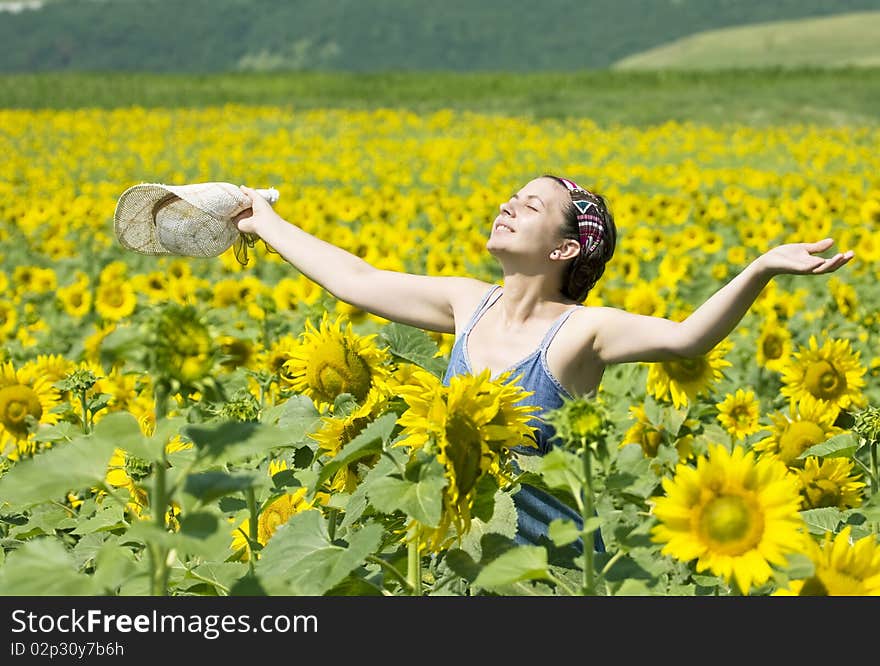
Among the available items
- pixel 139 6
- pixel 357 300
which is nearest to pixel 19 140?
pixel 357 300

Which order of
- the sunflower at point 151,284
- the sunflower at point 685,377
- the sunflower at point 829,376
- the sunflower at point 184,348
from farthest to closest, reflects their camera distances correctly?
the sunflower at point 151,284 → the sunflower at point 685,377 → the sunflower at point 829,376 → the sunflower at point 184,348

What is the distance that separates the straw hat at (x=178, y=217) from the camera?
245 cm

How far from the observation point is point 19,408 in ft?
8.46

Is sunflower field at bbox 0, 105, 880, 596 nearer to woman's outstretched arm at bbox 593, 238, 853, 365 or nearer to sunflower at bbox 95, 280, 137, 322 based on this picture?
sunflower at bbox 95, 280, 137, 322

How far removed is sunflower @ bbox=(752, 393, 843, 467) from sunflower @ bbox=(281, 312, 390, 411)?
0.83 m

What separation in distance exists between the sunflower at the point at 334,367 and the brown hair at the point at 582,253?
59 centimetres

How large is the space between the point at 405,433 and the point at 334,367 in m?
0.46

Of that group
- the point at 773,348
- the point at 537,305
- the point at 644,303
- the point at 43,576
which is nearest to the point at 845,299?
the point at 773,348

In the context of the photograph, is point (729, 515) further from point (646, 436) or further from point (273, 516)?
point (646, 436)

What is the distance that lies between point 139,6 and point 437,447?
569 ft

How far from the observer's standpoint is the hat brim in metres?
2.45

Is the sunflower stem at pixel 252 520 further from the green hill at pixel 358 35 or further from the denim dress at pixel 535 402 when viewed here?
the green hill at pixel 358 35

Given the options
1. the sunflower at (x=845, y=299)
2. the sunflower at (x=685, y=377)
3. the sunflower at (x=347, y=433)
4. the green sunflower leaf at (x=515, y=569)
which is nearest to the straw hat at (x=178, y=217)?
the sunflower at (x=347, y=433)

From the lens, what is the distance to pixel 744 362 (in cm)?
406
